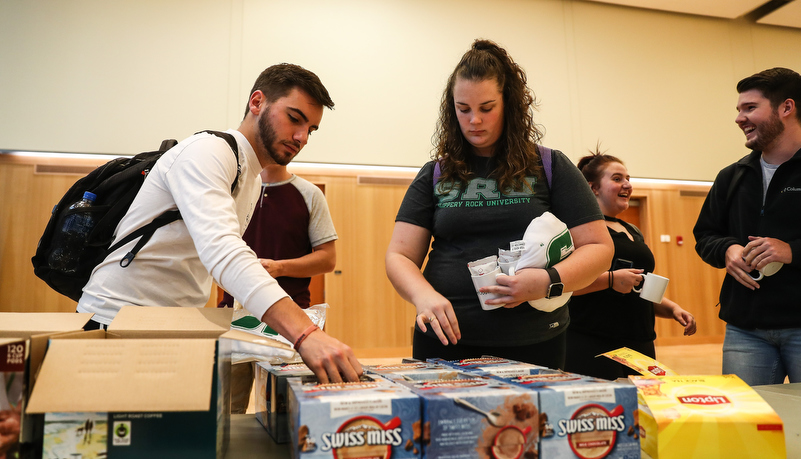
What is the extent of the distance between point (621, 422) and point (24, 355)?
0.81 metres

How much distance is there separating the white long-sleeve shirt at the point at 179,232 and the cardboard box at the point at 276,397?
7.5 inches

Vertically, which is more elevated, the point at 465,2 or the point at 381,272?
the point at 465,2

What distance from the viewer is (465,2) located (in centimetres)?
614

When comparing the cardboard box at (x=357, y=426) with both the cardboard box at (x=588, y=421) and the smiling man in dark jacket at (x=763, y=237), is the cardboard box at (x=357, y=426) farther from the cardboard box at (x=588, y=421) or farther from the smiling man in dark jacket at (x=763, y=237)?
the smiling man in dark jacket at (x=763, y=237)

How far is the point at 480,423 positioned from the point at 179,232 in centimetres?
84

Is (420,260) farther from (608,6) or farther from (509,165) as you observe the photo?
(608,6)

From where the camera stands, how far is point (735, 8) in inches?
258

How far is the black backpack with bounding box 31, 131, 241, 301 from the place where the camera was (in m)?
1.18

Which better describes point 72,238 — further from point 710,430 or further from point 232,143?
point 710,430

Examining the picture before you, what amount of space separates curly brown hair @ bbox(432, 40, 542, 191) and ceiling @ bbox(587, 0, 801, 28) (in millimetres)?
6023

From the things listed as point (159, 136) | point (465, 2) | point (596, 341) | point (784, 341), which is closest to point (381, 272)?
point (159, 136)

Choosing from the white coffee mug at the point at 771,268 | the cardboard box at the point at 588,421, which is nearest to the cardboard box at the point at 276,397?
the cardboard box at the point at 588,421

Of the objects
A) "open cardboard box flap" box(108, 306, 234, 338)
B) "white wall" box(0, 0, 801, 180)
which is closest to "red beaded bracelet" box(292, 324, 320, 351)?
"open cardboard box flap" box(108, 306, 234, 338)

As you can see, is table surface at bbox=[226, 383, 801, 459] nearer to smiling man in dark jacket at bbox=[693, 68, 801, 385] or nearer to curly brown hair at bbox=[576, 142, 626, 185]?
smiling man in dark jacket at bbox=[693, 68, 801, 385]
